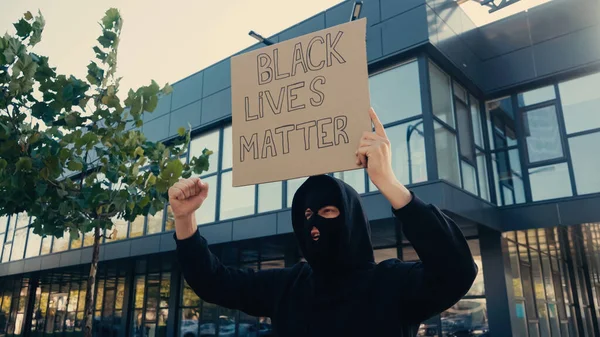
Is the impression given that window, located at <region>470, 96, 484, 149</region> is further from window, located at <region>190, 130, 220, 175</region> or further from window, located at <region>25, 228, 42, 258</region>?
window, located at <region>25, 228, 42, 258</region>

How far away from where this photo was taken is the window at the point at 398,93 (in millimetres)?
10320

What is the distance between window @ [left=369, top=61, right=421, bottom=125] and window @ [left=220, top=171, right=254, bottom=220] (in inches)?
157

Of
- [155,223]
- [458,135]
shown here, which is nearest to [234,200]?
[155,223]

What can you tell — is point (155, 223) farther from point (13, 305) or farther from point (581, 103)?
point (13, 305)

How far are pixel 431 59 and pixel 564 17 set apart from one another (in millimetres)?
3410

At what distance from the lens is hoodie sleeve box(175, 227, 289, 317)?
87.7 inches

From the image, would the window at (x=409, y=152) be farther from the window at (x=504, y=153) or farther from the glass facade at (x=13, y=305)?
the glass facade at (x=13, y=305)

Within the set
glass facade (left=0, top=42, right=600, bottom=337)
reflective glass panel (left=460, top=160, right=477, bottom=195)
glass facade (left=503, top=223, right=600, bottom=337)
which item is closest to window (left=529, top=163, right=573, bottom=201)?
glass facade (left=0, top=42, right=600, bottom=337)

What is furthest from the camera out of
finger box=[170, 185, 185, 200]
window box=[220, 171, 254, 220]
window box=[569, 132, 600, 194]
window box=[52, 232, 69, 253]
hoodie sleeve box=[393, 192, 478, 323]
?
window box=[52, 232, 69, 253]

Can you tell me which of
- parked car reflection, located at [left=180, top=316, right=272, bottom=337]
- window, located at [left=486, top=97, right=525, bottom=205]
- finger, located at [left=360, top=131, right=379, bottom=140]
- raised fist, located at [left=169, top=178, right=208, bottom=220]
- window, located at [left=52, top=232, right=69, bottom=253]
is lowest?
parked car reflection, located at [left=180, top=316, right=272, bottom=337]

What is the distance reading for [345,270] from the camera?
2.07m

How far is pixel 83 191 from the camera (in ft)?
19.3

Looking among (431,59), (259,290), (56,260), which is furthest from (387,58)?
(56,260)

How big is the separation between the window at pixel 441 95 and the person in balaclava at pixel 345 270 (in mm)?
8496
